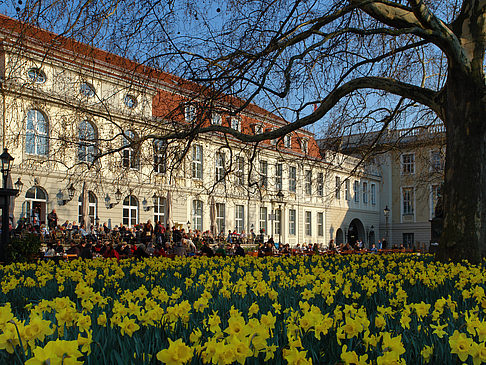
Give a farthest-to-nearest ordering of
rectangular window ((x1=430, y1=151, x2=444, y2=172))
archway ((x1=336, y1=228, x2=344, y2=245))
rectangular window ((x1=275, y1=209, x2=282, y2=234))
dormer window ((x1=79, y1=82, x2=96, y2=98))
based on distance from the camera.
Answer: archway ((x1=336, y1=228, x2=344, y2=245)), rectangular window ((x1=275, y1=209, x2=282, y2=234)), rectangular window ((x1=430, y1=151, x2=444, y2=172)), dormer window ((x1=79, y1=82, x2=96, y2=98))

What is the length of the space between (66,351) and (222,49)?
25.5 ft

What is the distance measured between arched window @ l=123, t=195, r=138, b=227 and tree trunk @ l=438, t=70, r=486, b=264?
940 inches

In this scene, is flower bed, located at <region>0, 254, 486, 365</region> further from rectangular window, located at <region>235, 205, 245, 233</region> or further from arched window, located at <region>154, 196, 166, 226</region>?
rectangular window, located at <region>235, 205, 245, 233</region>

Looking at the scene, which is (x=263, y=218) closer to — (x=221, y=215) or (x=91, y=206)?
(x=221, y=215)

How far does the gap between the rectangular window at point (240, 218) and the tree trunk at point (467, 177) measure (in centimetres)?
2981

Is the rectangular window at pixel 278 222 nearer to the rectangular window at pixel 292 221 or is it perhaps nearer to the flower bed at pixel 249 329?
the rectangular window at pixel 292 221

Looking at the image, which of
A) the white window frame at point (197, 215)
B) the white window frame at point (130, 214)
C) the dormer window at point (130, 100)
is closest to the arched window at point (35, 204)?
the white window frame at point (130, 214)

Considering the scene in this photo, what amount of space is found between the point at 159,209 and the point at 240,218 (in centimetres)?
810

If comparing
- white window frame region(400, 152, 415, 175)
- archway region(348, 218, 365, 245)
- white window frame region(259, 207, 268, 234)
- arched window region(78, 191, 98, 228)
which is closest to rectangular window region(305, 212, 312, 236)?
white window frame region(259, 207, 268, 234)

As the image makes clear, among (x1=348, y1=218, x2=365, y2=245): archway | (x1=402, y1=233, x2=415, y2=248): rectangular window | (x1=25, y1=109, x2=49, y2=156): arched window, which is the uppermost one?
(x1=25, y1=109, x2=49, y2=156): arched window

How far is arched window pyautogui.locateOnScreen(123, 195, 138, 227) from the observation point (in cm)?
3034

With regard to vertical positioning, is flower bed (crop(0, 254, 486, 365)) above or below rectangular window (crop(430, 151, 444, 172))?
below

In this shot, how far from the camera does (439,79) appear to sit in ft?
39.2

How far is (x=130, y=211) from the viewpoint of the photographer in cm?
3070
